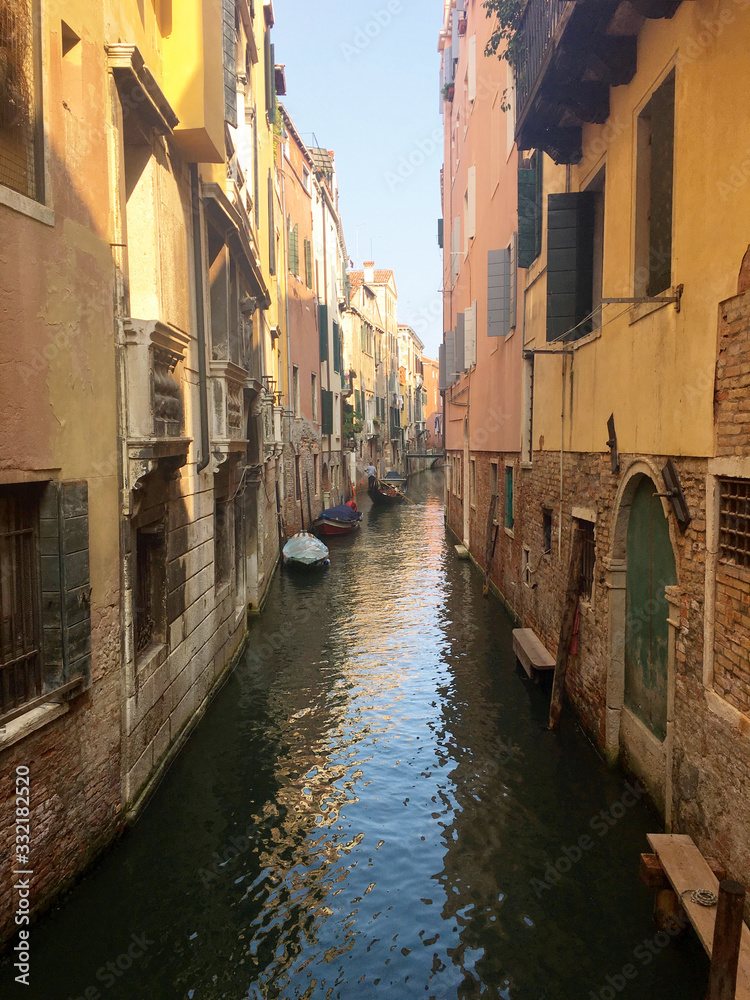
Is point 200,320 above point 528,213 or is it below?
below

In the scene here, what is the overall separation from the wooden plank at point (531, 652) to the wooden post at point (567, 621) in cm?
81

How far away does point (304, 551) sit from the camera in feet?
56.2

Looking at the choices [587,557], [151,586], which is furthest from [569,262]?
[151,586]

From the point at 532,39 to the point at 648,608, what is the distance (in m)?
5.55

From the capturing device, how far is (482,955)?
14.7ft

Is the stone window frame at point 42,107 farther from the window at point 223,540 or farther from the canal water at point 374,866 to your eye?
the window at point 223,540

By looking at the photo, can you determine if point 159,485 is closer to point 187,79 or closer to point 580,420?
point 187,79

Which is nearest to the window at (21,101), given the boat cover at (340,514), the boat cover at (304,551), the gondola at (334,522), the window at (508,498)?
the window at (508,498)

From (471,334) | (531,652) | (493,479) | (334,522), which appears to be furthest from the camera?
(334,522)

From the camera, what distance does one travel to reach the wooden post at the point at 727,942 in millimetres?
3078

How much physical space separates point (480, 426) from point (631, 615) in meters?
10.1

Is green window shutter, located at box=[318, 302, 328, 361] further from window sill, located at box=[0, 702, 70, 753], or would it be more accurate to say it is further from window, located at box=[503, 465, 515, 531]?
window sill, located at box=[0, 702, 70, 753]

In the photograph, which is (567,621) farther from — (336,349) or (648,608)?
(336,349)

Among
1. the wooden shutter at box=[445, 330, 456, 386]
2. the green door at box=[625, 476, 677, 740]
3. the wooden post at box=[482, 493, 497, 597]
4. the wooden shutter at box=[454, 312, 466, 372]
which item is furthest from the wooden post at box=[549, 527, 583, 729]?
the wooden shutter at box=[445, 330, 456, 386]
